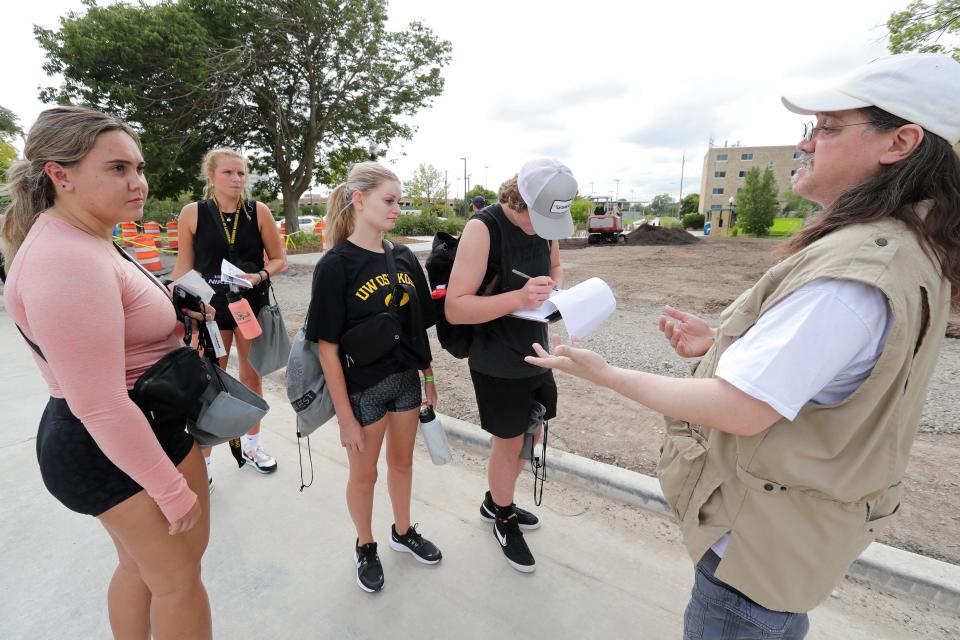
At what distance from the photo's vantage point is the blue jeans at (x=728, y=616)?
1.20 m

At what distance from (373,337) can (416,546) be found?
3.97ft

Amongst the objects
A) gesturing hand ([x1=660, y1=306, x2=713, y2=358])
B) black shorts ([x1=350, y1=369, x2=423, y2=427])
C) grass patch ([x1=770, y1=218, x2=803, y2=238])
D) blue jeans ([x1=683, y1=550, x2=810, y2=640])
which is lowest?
grass patch ([x1=770, y1=218, x2=803, y2=238])

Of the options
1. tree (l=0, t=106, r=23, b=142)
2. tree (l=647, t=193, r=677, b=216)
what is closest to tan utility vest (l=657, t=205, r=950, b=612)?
tree (l=0, t=106, r=23, b=142)

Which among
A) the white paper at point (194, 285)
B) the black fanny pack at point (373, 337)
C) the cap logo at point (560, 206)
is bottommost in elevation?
the black fanny pack at point (373, 337)

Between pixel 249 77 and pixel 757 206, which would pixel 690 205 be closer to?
pixel 757 206

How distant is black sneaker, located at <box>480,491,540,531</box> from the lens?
2.69 meters

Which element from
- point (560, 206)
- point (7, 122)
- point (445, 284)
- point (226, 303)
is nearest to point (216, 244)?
point (226, 303)

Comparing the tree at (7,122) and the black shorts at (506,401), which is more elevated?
the tree at (7,122)

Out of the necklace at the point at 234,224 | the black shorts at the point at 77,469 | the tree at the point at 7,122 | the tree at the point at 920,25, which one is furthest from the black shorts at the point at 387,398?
the tree at the point at 7,122

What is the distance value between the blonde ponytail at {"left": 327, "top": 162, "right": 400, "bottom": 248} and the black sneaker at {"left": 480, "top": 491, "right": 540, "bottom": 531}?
1701 mm

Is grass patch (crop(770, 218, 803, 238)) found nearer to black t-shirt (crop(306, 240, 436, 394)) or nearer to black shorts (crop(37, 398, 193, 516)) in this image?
black t-shirt (crop(306, 240, 436, 394))

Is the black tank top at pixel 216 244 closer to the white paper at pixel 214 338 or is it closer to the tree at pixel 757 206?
the white paper at pixel 214 338

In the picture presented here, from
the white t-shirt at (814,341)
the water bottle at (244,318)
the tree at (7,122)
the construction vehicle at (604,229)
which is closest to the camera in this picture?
the white t-shirt at (814,341)

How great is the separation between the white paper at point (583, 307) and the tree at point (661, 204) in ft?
385
